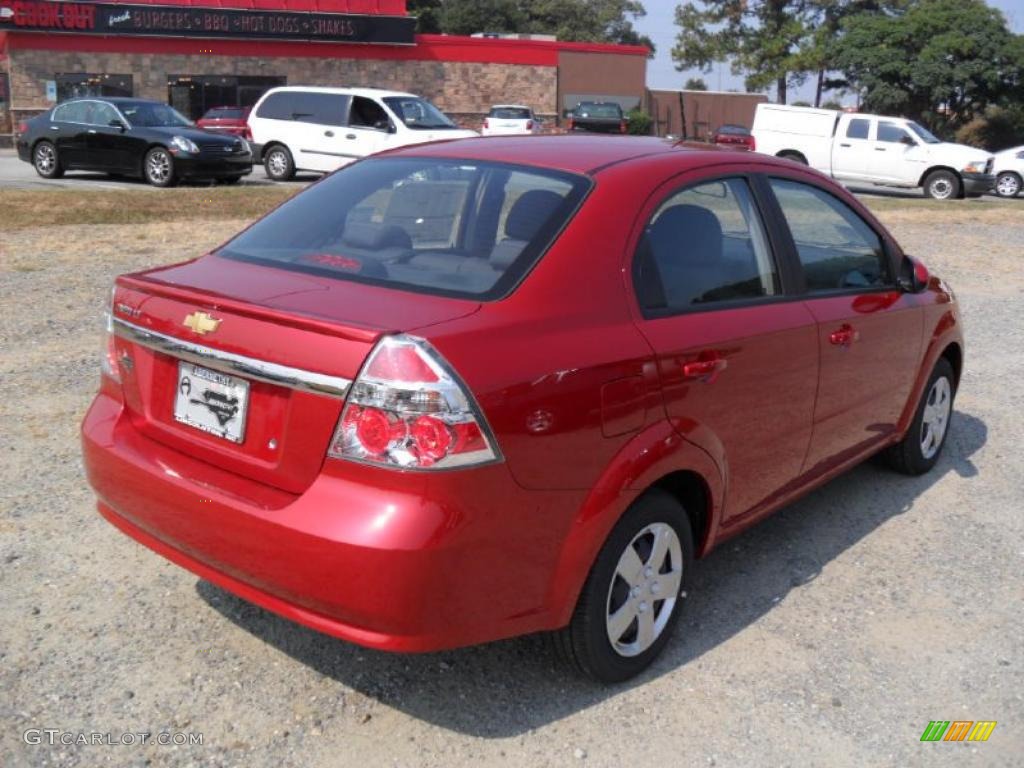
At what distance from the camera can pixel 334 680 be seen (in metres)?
3.47

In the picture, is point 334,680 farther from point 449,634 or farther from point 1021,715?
point 1021,715

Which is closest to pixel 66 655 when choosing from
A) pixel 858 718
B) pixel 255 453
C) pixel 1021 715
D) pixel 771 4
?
pixel 255 453

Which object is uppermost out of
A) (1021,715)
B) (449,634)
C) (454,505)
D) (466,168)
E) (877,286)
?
(466,168)

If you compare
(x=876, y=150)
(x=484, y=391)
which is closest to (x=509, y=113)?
(x=876, y=150)

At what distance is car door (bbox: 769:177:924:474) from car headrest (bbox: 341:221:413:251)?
1.57 meters

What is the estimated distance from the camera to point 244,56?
40.5 meters

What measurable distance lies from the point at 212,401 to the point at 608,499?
1.21 metres

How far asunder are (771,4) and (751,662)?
58.2 meters

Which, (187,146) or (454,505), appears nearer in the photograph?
(454,505)

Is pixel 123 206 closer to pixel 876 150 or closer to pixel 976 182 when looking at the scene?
pixel 876 150

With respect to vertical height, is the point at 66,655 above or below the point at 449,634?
below

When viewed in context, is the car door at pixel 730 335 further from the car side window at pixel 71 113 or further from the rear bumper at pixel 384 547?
the car side window at pixel 71 113

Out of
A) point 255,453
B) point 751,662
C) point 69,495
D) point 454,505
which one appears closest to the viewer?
point 454,505

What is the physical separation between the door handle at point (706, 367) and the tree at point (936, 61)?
148 ft
